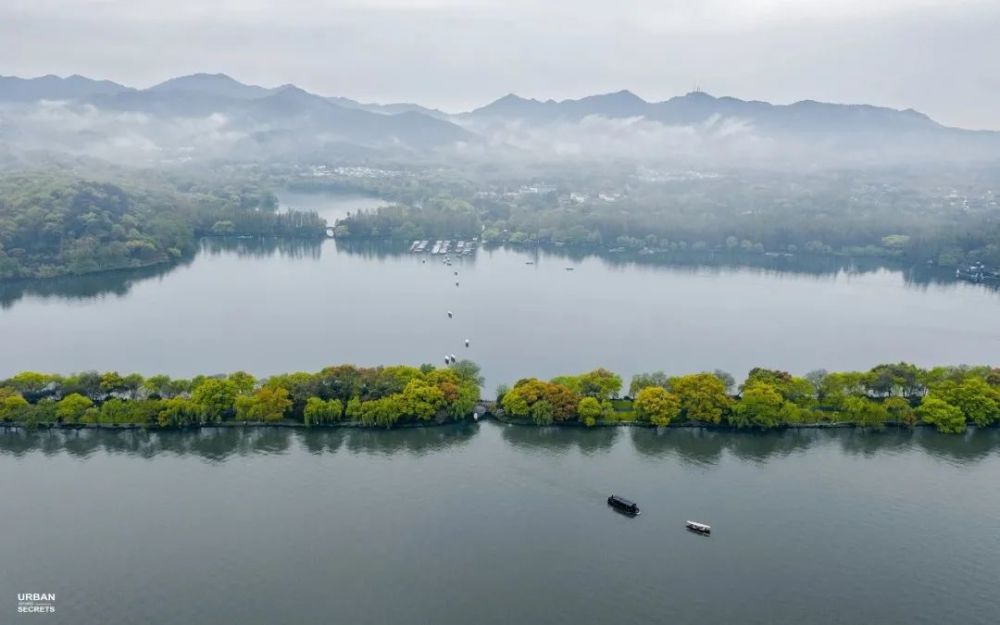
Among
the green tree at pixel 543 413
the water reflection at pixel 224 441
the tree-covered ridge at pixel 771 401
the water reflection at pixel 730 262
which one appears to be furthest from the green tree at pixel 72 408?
the water reflection at pixel 730 262

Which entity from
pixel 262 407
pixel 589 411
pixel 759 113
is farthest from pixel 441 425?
pixel 759 113

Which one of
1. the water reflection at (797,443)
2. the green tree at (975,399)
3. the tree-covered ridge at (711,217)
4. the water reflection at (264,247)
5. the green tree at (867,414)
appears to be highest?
the tree-covered ridge at (711,217)

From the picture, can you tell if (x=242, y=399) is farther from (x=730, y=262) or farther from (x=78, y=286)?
(x=730, y=262)

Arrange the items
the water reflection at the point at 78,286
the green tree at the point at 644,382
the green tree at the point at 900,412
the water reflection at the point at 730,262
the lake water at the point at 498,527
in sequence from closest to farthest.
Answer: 1. the lake water at the point at 498,527
2. the green tree at the point at 900,412
3. the green tree at the point at 644,382
4. the water reflection at the point at 78,286
5. the water reflection at the point at 730,262

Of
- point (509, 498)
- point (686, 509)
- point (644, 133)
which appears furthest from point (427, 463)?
point (644, 133)

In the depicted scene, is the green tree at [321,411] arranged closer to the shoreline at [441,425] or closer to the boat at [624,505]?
the shoreline at [441,425]

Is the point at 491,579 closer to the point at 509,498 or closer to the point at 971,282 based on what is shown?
the point at 509,498
